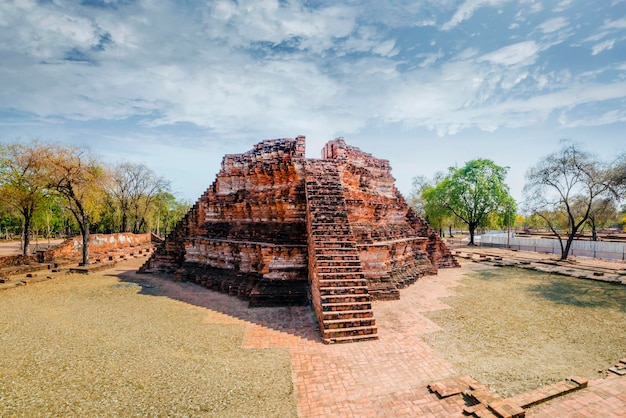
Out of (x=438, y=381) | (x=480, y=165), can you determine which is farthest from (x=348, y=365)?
(x=480, y=165)

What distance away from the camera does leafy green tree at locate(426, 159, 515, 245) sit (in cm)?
3372

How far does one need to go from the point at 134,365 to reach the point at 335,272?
17.1ft

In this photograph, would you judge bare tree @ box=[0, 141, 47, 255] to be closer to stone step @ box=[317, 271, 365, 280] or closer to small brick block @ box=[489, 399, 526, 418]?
stone step @ box=[317, 271, 365, 280]

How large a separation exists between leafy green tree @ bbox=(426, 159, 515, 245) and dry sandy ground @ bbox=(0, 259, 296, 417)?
32.7m

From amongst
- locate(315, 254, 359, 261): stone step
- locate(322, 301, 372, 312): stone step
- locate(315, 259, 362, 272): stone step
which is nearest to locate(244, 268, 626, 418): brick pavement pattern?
locate(322, 301, 372, 312): stone step

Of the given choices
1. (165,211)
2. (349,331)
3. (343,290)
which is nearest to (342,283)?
(343,290)

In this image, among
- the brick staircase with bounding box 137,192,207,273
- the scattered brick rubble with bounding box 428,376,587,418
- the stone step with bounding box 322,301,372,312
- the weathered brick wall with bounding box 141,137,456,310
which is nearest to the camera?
the scattered brick rubble with bounding box 428,376,587,418

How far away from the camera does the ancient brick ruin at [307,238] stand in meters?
8.83

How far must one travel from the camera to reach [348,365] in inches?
255

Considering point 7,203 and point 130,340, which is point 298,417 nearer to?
point 130,340

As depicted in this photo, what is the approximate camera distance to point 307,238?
11.5m

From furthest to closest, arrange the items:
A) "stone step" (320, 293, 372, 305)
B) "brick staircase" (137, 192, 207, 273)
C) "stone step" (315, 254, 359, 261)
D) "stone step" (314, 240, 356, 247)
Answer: "brick staircase" (137, 192, 207, 273) → "stone step" (314, 240, 356, 247) → "stone step" (315, 254, 359, 261) → "stone step" (320, 293, 372, 305)

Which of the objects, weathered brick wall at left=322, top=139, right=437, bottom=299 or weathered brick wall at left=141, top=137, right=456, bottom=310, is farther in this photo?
weathered brick wall at left=322, top=139, right=437, bottom=299

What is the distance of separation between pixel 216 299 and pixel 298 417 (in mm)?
7278
